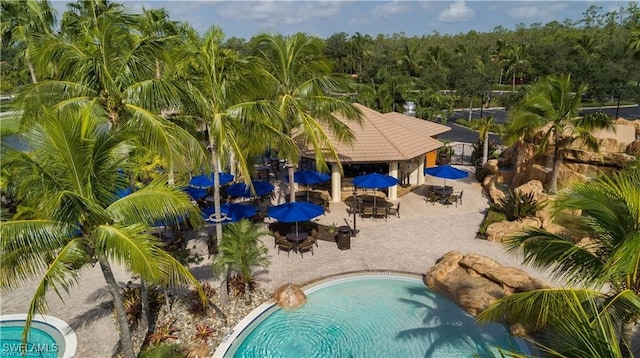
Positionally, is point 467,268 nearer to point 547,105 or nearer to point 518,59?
point 547,105

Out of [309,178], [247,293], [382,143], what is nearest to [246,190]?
[309,178]

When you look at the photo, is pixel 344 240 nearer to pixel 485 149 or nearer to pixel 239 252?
pixel 239 252

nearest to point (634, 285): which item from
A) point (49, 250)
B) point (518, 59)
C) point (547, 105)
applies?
point (49, 250)

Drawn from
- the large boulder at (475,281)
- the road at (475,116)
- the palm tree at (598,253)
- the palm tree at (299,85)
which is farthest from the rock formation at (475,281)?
the road at (475,116)

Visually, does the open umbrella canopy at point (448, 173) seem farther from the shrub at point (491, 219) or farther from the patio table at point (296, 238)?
the patio table at point (296, 238)

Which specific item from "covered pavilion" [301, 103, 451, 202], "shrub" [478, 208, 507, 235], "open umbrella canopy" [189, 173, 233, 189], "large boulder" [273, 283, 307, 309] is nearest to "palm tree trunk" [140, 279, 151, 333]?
"large boulder" [273, 283, 307, 309]

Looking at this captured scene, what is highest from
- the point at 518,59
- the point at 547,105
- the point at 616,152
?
the point at 518,59
